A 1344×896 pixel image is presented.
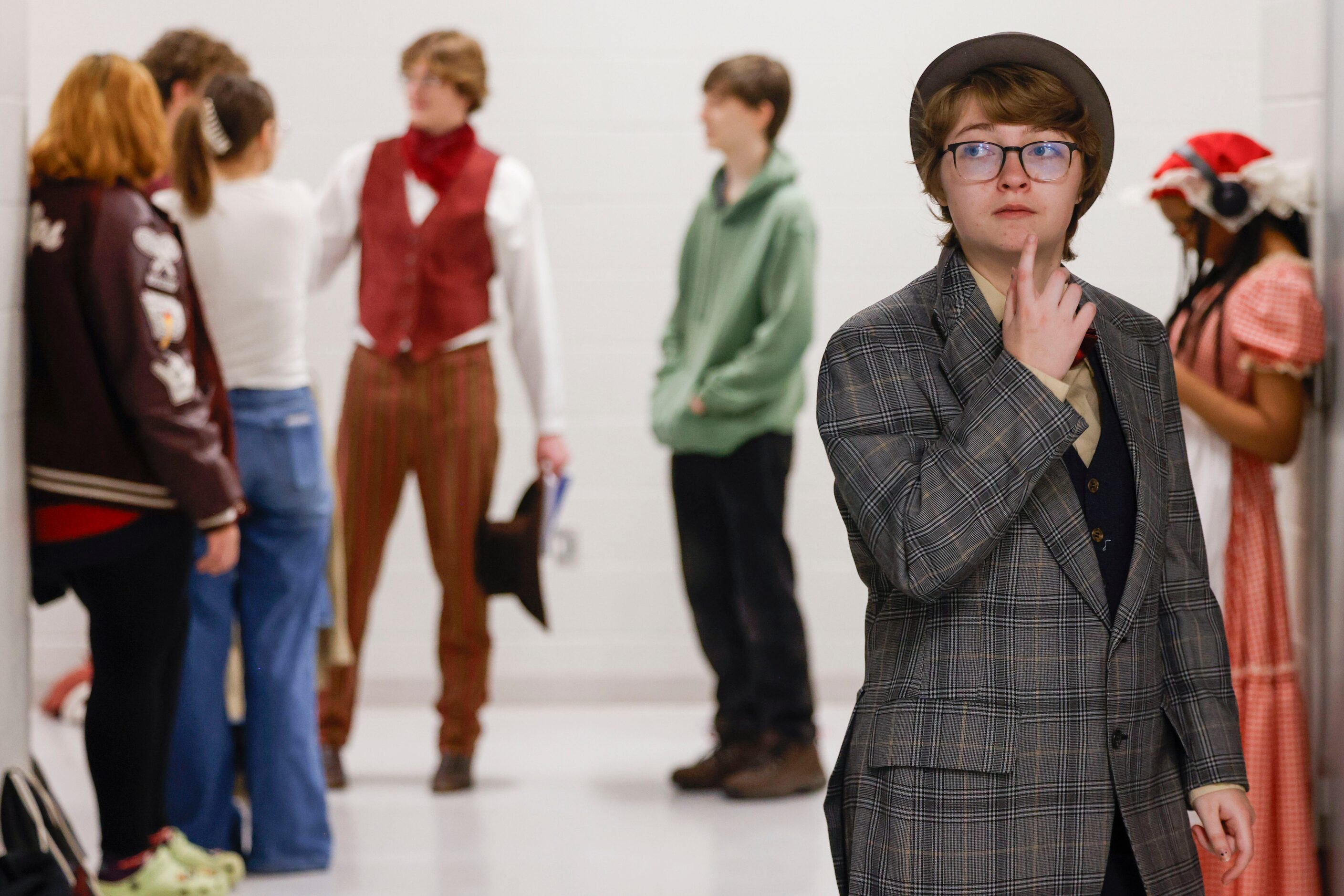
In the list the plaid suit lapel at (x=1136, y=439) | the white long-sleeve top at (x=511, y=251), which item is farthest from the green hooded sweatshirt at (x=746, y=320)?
the plaid suit lapel at (x=1136, y=439)

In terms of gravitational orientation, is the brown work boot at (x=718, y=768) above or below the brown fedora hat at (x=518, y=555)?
below

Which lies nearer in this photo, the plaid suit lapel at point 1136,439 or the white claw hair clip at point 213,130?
the plaid suit lapel at point 1136,439

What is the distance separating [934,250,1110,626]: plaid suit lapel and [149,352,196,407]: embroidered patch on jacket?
1.63 m

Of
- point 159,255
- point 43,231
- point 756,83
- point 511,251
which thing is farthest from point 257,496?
point 756,83

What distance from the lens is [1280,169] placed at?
2.49 m

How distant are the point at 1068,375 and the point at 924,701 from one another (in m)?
0.35

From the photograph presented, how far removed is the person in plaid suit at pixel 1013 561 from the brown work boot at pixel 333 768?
256 centimetres

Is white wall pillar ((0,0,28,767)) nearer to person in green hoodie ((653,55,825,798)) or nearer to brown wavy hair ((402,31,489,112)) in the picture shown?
brown wavy hair ((402,31,489,112))

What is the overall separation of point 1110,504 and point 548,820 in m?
2.37

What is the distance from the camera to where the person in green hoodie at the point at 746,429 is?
361cm

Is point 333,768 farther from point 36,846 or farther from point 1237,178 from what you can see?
point 1237,178

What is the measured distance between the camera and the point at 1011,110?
1.44 meters

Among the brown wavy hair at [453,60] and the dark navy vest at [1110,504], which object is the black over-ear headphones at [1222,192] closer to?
the dark navy vest at [1110,504]

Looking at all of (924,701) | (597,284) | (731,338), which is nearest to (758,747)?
(731,338)
